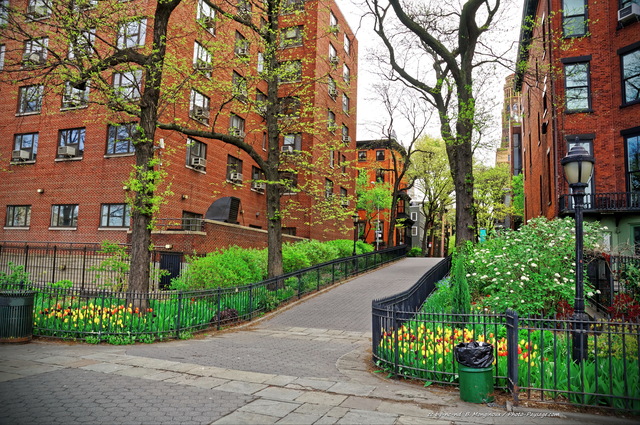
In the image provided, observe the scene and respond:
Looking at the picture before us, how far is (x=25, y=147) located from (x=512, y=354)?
1127 inches

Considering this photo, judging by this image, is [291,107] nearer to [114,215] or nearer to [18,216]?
[114,215]

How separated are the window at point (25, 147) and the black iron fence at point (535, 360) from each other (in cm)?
2517

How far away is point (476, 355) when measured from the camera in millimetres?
5906

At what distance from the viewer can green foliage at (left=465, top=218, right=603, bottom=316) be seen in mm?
10516

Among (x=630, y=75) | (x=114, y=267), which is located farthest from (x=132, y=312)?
(x=630, y=75)

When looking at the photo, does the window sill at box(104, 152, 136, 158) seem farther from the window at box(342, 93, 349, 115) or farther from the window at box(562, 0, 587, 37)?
the window at box(562, 0, 587, 37)

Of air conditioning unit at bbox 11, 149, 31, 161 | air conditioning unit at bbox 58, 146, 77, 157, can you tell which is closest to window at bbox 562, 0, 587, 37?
air conditioning unit at bbox 58, 146, 77, 157

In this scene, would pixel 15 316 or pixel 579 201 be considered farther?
pixel 15 316

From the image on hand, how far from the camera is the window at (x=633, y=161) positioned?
745 inches

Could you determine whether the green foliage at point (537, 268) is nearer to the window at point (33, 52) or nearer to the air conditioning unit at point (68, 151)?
the window at point (33, 52)

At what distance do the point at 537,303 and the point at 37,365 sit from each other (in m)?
10.2

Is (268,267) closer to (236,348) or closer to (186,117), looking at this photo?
(236,348)

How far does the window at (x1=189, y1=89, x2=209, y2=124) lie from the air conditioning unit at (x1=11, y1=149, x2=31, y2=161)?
9.95 m

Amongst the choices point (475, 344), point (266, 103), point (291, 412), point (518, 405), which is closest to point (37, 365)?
point (291, 412)
